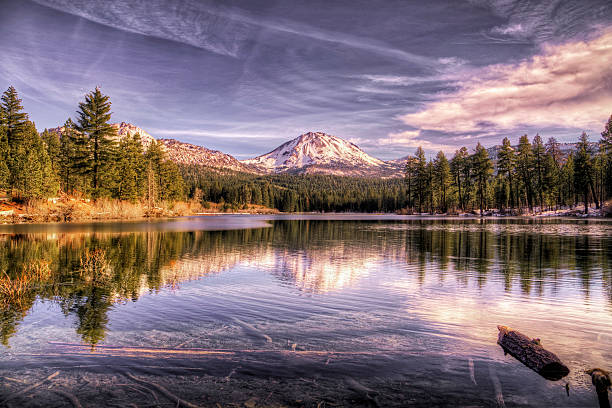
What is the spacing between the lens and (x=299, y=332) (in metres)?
9.13

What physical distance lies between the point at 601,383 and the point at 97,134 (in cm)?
7260

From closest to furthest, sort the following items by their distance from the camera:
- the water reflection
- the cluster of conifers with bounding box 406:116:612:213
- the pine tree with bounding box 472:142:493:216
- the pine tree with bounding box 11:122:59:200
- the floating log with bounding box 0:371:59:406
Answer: the floating log with bounding box 0:371:59:406
the water reflection
the pine tree with bounding box 11:122:59:200
the cluster of conifers with bounding box 406:116:612:213
the pine tree with bounding box 472:142:493:216

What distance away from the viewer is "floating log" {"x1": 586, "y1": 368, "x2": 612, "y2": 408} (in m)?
5.82

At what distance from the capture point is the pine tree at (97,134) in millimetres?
62219

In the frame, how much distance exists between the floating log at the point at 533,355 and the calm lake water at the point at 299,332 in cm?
17

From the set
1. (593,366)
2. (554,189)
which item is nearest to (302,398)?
(593,366)

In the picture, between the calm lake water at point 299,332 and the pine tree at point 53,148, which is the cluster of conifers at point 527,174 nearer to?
the calm lake water at point 299,332

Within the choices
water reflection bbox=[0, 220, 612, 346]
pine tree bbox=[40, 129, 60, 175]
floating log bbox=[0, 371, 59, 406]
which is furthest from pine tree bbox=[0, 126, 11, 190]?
floating log bbox=[0, 371, 59, 406]

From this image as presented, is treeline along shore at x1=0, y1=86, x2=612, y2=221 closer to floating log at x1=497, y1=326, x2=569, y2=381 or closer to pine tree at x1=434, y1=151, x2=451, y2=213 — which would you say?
pine tree at x1=434, y1=151, x2=451, y2=213

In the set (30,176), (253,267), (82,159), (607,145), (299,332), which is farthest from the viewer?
(607,145)

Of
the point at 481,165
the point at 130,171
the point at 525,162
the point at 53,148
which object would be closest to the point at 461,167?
the point at 481,165

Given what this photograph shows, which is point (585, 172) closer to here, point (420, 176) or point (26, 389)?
point (420, 176)

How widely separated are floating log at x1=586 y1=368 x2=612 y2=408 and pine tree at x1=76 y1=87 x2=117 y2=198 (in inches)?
2783

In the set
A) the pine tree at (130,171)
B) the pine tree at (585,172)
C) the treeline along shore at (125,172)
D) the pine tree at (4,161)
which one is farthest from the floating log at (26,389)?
the pine tree at (585,172)
